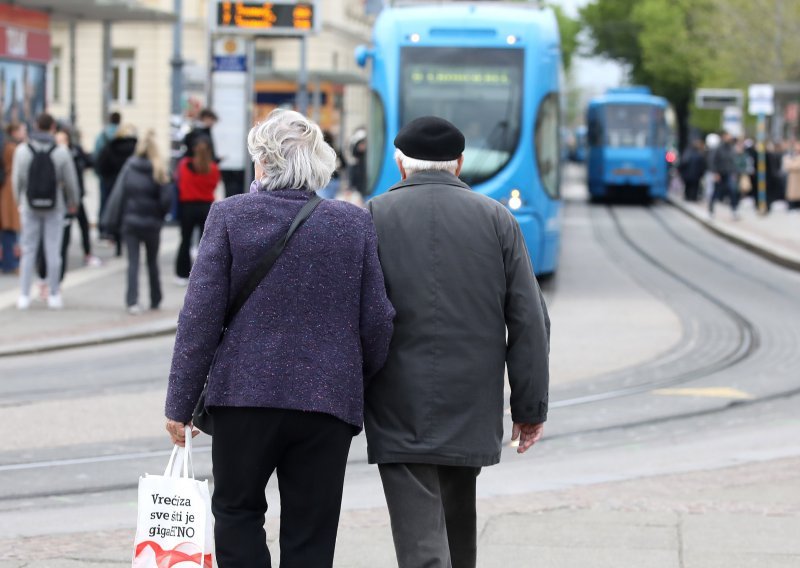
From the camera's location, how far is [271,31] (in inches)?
701

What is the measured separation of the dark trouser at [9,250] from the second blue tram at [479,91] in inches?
157

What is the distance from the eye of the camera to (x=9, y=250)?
17094mm

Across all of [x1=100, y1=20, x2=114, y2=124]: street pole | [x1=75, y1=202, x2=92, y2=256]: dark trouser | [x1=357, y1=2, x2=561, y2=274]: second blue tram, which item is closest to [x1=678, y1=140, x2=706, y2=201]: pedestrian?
[x1=100, y1=20, x2=114, y2=124]: street pole

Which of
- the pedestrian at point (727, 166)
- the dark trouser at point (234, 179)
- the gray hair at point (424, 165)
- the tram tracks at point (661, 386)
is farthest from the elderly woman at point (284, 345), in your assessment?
the pedestrian at point (727, 166)

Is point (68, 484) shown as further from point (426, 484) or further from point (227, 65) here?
point (227, 65)

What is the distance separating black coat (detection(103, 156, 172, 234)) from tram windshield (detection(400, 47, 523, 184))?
12.3 feet

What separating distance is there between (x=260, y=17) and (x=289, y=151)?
14050 mm

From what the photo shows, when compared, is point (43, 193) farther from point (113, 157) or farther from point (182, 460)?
point (182, 460)

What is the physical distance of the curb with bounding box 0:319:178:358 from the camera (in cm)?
1191

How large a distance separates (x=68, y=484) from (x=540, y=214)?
10.0 m

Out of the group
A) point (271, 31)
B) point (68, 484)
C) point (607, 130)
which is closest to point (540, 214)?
point (271, 31)

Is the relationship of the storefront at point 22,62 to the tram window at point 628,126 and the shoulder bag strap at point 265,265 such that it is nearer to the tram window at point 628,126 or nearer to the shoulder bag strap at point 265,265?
the shoulder bag strap at point 265,265

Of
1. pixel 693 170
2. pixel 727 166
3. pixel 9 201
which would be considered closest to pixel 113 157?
pixel 9 201

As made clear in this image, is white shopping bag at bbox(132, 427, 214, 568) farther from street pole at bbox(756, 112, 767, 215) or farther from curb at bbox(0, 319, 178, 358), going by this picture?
street pole at bbox(756, 112, 767, 215)
